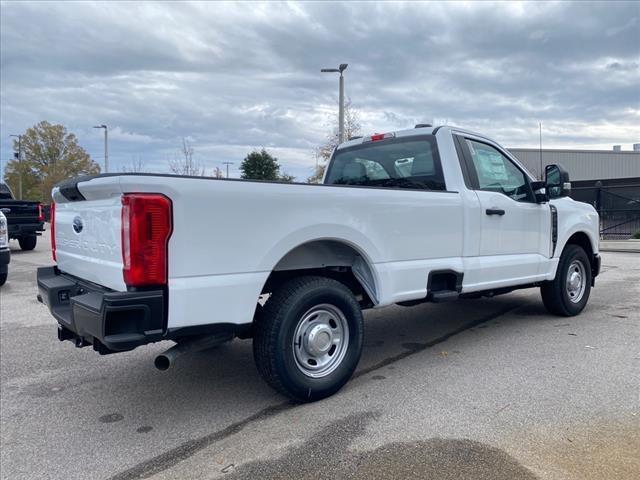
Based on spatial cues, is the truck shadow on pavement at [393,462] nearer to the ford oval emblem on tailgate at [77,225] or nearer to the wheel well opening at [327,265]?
the wheel well opening at [327,265]

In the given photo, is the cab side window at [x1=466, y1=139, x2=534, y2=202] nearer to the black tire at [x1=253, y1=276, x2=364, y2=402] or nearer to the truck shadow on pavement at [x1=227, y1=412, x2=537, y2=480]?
the black tire at [x1=253, y1=276, x2=364, y2=402]

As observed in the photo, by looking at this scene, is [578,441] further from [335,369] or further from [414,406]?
[335,369]

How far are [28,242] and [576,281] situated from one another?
16.1 metres

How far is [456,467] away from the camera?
2816mm

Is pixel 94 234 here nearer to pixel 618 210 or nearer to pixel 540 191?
pixel 540 191

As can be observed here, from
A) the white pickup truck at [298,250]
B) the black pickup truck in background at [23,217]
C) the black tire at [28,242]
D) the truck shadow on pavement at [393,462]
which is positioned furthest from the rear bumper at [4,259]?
the black tire at [28,242]

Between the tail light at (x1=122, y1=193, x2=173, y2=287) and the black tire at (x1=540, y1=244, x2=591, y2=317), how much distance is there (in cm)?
462

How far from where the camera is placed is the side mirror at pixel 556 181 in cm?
557

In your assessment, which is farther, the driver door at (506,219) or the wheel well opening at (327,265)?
the driver door at (506,219)

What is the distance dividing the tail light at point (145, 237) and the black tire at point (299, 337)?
0.83m

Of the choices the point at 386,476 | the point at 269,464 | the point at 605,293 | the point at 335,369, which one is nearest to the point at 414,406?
the point at 335,369

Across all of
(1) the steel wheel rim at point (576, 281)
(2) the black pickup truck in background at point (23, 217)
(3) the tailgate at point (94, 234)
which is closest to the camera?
(3) the tailgate at point (94, 234)

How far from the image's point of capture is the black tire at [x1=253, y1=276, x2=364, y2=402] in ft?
11.3

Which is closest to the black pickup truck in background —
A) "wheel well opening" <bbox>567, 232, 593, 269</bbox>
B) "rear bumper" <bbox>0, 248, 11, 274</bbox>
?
"rear bumper" <bbox>0, 248, 11, 274</bbox>
